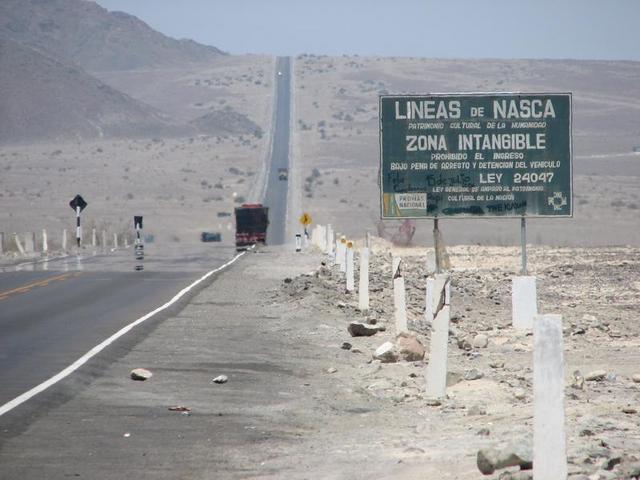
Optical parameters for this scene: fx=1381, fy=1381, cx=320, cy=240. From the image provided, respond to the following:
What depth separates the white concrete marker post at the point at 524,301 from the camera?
21.2 meters

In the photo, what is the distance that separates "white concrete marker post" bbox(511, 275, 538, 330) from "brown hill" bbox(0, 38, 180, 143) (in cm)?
14030

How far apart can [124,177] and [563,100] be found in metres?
104

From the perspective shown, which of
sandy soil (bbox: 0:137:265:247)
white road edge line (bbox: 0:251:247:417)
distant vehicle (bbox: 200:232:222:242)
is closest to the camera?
white road edge line (bbox: 0:251:247:417)

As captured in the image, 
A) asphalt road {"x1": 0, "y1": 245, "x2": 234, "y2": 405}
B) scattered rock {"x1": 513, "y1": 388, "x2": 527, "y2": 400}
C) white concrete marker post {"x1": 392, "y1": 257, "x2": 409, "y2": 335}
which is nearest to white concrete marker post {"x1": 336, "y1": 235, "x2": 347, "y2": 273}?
→ asphalt road {"x1": 0, "y1": 245, "x2": 234, "y2": 405}

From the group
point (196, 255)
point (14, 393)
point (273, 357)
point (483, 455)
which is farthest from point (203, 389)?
point (196, 255)

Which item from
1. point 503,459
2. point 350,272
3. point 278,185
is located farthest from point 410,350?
point 278,185

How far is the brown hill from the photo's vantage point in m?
162

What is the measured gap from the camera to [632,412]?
38.9 feet

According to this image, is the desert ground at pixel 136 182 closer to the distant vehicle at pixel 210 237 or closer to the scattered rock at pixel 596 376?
the distant vehicle at pixel 210 237

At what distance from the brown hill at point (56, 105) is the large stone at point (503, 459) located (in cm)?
15150

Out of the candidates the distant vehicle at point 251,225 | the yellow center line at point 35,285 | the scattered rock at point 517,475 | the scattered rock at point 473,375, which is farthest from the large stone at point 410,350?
the distant vehicle at point 251,225

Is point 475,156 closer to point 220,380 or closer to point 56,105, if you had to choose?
point 220,380

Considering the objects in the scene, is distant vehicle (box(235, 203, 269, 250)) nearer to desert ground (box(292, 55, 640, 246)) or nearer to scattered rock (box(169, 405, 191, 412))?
desert ground (box(292, 55, 640, 246))

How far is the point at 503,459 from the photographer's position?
9.32 meters
